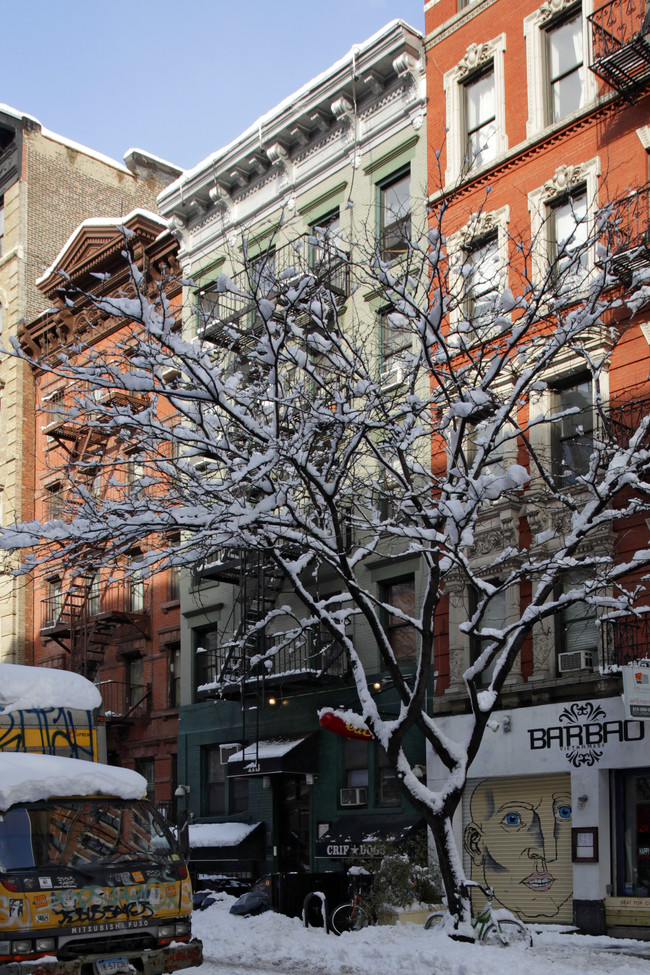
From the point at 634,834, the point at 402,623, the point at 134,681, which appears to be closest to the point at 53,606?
the point at 134,681

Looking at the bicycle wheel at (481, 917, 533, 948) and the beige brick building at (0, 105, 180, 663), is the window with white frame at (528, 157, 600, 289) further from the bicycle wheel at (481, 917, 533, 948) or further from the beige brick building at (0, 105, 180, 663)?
the beige brick building at (0, 105, 180, 663)

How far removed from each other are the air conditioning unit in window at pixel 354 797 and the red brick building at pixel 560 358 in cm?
283

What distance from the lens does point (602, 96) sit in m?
21.0

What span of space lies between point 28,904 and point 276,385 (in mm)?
7035

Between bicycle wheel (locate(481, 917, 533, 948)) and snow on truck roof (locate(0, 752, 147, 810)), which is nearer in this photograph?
snow on truck roof (locate(0, 752, 147, 810))

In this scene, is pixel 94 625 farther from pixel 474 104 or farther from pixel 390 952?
pixel 390 952

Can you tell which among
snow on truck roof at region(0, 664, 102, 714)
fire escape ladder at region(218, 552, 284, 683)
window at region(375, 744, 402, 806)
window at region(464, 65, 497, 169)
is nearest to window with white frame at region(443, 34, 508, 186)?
window at region(464, 65, 497, 169)

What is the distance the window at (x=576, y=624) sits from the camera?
19.8m

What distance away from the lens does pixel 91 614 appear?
111 feet

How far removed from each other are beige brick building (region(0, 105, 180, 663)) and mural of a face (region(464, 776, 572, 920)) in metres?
20.2

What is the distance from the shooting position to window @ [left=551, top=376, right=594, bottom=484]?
20.3 meters

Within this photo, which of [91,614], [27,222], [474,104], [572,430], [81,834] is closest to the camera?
[81,834]

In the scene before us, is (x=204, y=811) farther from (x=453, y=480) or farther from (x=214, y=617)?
(x=453, y=480)

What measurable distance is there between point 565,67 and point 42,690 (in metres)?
16.5
